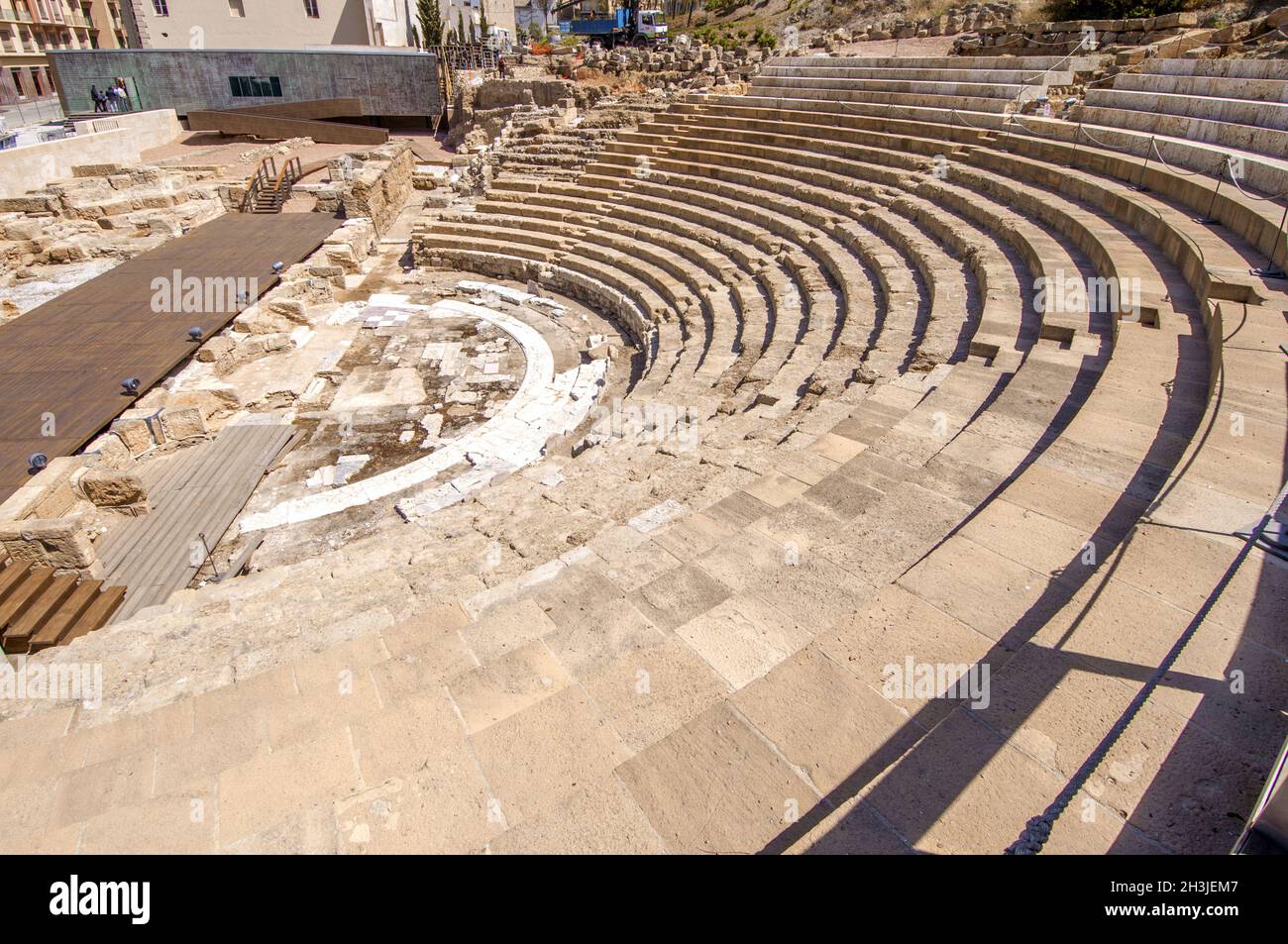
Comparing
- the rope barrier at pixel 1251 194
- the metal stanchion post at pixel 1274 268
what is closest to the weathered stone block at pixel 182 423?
the metal stanchion post at pixel 1274 268

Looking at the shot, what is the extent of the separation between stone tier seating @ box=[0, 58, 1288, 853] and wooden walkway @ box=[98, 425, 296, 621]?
78.7 inches

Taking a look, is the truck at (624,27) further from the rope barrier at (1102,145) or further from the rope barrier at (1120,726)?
the rope barrier at (1120,726)

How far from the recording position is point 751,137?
18.1 metres

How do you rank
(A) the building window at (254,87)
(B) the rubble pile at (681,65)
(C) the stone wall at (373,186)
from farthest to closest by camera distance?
(A) the building window at (254,87)
(B) the rubble pile at (681,65)
(C) the stone wall at (373,186)

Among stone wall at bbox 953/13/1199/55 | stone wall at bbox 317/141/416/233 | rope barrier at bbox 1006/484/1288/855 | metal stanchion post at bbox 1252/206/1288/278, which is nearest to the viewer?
rope barrier at bbox 1006/484/1288/855

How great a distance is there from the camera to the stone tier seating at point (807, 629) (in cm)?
288

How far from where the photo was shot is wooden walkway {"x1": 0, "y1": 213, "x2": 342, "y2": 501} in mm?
9711

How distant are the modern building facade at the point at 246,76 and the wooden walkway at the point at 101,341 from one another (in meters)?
19.1

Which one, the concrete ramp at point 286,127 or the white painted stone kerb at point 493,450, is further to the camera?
the concrete ramp at point 286,127

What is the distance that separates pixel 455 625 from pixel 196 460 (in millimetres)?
7182

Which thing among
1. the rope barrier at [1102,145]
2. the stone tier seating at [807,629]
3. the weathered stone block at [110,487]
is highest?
the rope barrier at [1102,145]

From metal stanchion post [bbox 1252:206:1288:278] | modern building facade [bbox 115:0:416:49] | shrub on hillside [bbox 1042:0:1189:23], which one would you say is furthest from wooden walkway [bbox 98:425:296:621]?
modern building facade [bbox 115:0:416:49]

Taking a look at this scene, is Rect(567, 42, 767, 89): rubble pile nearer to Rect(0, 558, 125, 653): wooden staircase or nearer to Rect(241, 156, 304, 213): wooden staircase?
Rect(241, 156, 304, 213): wooden staircase
